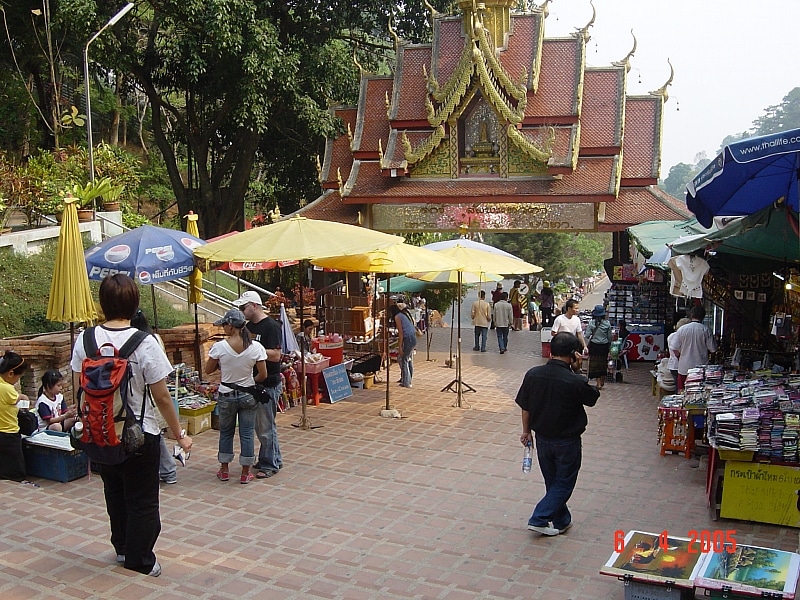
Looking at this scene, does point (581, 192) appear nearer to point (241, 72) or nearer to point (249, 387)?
Answer: point (241, 72)

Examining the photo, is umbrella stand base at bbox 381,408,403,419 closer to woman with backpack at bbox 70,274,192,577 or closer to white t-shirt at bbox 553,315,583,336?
white t-shirt at bbox 553,315,583,336

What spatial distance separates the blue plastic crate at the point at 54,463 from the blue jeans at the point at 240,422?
129 centimetres

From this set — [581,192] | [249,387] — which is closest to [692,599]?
[249,387]

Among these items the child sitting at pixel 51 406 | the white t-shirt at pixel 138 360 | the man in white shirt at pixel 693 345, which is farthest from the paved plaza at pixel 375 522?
the white t-shirt at pixel 138 360

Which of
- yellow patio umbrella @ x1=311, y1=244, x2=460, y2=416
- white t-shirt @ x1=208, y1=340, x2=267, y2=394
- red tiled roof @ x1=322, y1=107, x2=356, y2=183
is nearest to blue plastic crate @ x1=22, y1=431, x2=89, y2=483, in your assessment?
white t-shirt @ x1=208, y1=340, x2=267, y2=394

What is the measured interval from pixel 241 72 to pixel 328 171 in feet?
10.1

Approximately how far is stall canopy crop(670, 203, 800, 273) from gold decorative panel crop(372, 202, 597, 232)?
7523 mm

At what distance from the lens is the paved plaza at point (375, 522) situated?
16.7 ft

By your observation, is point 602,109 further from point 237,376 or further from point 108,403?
point 108,403

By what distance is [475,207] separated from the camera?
16656mm

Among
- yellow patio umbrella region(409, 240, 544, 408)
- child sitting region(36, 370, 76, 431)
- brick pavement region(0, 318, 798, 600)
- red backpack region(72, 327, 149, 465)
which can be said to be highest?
yellow patio umbrella region(409, 240, 544, 408)

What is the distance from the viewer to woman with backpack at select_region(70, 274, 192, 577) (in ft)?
14.4

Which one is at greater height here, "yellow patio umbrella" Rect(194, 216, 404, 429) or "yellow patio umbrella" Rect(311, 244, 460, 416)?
"yellow patio umbrella" Rect(194, 216, 404, 429)

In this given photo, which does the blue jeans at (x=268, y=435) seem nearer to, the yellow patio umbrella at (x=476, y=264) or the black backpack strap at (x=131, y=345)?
the black backpack strap at (x=131, y=345)
